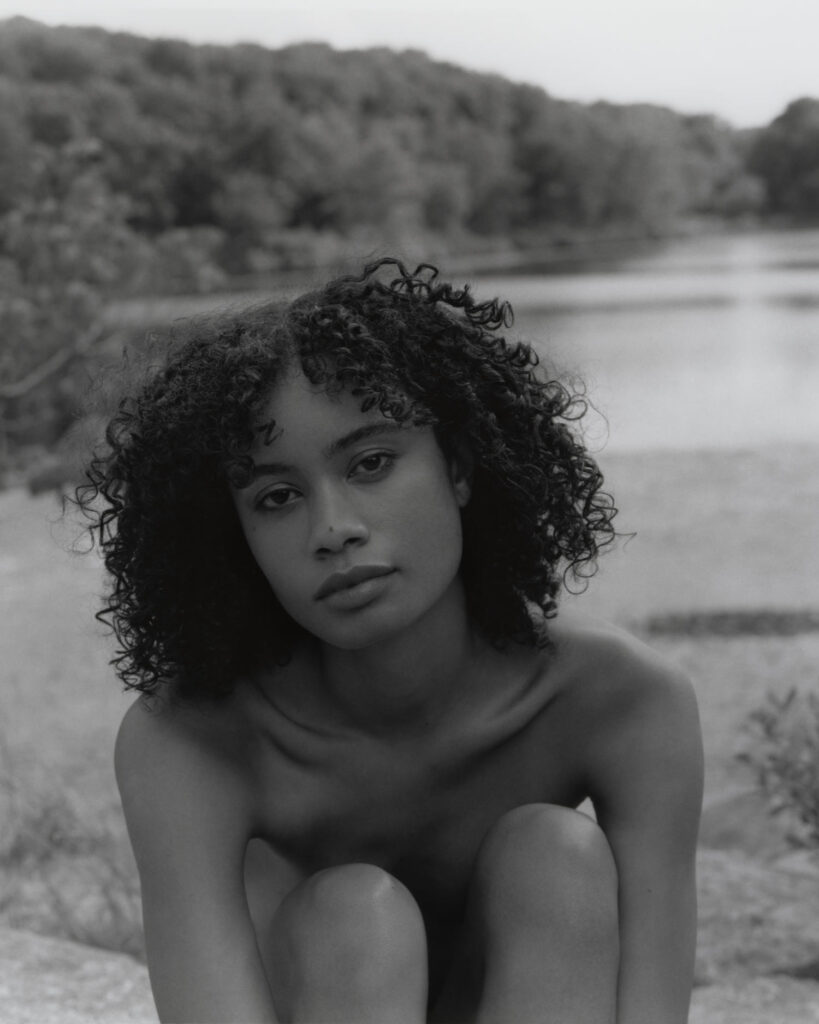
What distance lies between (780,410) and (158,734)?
5.36 metres

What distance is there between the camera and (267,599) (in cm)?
176

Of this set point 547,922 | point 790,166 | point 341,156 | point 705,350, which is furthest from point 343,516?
point 705,350

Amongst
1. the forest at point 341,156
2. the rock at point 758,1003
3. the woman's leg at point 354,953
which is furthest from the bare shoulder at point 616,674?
the forest at point 341,156

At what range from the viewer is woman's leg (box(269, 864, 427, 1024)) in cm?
151

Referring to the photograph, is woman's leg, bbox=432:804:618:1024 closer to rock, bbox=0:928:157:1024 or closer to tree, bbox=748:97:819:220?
rock, bbox=0:928:157:1024

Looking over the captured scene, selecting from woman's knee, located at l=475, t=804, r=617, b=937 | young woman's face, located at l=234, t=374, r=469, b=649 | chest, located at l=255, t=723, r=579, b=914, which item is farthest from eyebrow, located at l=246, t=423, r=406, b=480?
woman's knee, located at l=475, t=804, r=617, b=937

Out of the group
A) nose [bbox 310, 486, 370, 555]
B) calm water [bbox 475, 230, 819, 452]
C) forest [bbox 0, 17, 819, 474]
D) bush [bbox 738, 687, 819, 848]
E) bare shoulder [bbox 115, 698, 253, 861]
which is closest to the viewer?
nose [bbox 310, 486, 370, 555]

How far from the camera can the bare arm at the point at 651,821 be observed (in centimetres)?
162

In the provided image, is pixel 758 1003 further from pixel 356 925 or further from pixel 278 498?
pixel 278 498

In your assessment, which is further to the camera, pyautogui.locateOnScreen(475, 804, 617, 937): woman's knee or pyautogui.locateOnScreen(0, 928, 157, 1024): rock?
pyautogui.locateOnScreen(0, 928, 157, 1024): rock

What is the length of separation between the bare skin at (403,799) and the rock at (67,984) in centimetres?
75

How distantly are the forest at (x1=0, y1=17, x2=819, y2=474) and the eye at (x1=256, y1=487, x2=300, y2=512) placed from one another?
3.18 metres

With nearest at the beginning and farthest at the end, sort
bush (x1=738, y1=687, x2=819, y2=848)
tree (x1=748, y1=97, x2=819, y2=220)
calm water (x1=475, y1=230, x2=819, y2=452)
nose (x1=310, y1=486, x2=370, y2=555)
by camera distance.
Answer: nose (x1=310, y1=486, x2=370, y2=555) < bush (x1=738, y1=687, x2=819, y2=848) < tree (x1=748, y1=97, x2=819, y2=220) < calm water (x1=475, y1=230, x2=819, y2=452)

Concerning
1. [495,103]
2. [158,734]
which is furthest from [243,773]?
[495,103]
